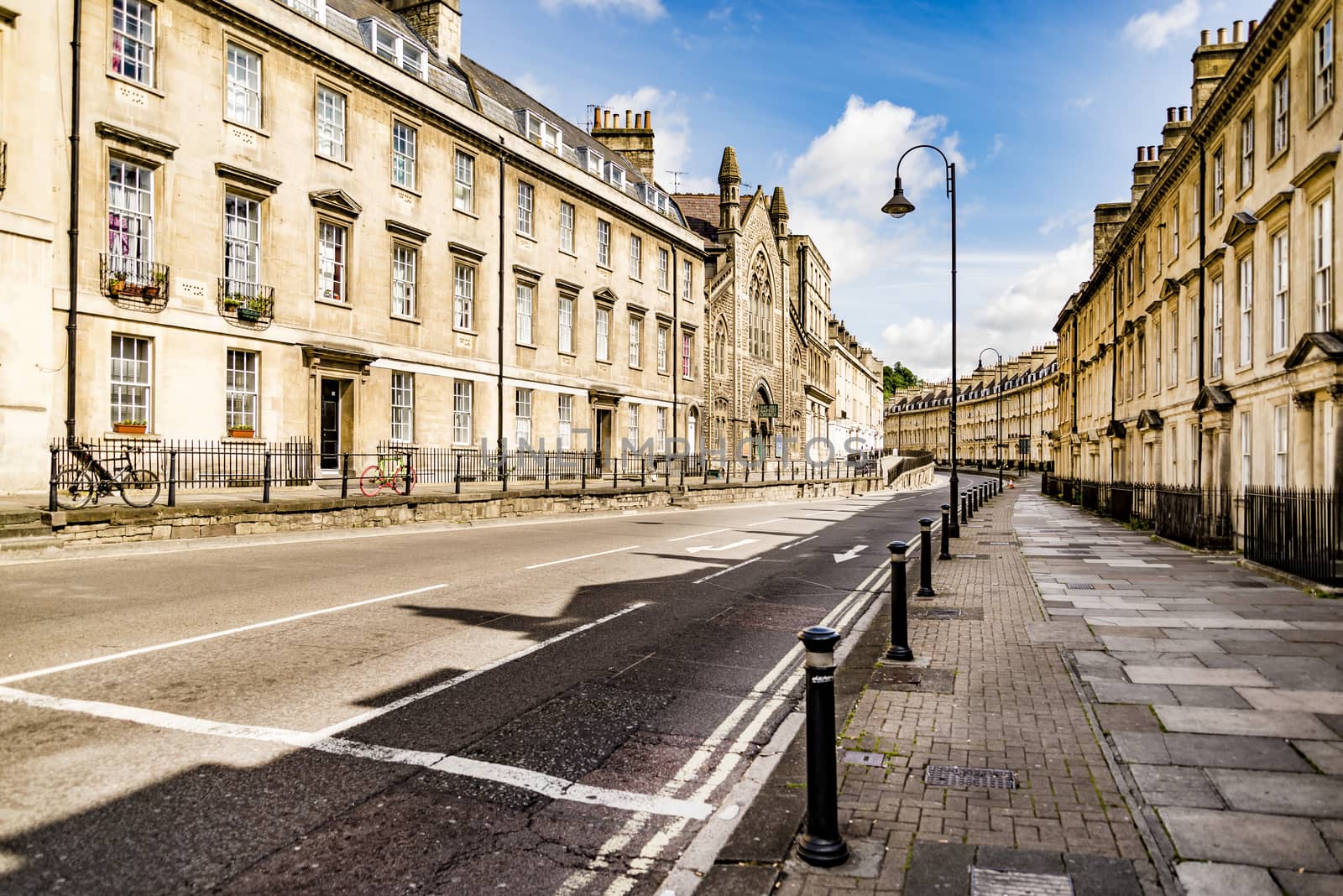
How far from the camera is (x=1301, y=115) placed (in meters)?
14.5

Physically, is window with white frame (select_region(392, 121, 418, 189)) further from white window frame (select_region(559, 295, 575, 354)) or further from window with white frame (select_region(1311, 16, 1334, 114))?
window with white frame (select_region(1311, 16, 1334, 114))

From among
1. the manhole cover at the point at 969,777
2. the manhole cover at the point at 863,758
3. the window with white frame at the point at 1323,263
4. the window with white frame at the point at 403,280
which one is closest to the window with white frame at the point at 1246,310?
the window with white frame at the point at 1323,263

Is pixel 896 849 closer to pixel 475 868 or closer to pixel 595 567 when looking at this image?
pixel 475 868

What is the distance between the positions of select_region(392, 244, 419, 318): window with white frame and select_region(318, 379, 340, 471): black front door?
10.7 ft

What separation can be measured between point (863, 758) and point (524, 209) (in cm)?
3008

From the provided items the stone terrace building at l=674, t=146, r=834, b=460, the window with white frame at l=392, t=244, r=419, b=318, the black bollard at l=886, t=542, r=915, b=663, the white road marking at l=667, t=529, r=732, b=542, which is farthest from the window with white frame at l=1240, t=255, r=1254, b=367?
the stone terrace building at l=674, t=146, r=834, b=460

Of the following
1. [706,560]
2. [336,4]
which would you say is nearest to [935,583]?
[706,560]

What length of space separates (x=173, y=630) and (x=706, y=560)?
853 cm

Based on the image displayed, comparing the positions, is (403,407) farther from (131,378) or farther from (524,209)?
(524,209)

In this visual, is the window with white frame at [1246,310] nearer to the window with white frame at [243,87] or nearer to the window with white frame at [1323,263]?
the window with white frame at [1323,263]

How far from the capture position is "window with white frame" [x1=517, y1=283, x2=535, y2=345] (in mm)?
32125

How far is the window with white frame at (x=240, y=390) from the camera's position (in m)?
21.4

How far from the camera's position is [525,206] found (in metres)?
32.4


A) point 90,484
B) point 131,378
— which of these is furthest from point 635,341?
point 90,484
